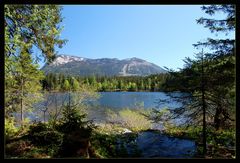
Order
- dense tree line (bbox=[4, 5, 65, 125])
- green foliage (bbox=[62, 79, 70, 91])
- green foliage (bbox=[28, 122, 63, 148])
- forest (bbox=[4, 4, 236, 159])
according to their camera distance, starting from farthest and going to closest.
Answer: green foliage (bbox=[62, 79, 70, 91]), dense tree line (bbox=[4, 5, 65, 125]), green foliage (bbox=[28, 122, 63, 148]), forest (bbox=[4, 4, 236, 159])

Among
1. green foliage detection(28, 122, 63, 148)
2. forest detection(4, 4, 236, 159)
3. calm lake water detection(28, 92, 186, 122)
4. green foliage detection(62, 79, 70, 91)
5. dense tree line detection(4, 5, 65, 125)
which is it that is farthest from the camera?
green foliage detection(62, 79, 70, 91)

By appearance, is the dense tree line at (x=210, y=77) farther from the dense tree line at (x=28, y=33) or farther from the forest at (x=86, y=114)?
the dense tree line at (x=28, y=33)

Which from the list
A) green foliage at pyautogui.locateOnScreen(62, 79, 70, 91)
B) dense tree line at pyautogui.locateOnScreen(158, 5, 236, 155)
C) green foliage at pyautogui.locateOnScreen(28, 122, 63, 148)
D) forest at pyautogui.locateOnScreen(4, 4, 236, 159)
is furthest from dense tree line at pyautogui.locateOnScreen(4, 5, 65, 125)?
green foliage at pyautogui.locateOnScreen(62, 79, 70, 91)

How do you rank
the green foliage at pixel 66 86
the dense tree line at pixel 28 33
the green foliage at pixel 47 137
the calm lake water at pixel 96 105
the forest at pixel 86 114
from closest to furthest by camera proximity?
1. the forest at pixel 86 114
2. the green foliage at pixel 47 137
3. the dense tree line at pixel 28 33
4. the calm lake water at pixel 96 105
5. the green foliage at pixel 66 86

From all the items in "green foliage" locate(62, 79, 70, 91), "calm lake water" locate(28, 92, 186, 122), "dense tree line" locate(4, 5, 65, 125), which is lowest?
"calm lake water" locate(28, 92, 186, 122)

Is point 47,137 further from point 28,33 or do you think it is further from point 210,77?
point 210,77

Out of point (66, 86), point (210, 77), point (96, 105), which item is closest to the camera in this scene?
point (210, 77)

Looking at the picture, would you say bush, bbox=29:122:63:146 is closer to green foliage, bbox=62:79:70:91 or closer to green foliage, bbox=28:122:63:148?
green foliage, bbox=28:122:63:148

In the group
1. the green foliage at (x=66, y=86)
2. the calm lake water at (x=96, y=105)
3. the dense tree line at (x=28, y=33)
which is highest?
the dense tree line at (x=28, y=33)

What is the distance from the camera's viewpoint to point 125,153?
268 inches

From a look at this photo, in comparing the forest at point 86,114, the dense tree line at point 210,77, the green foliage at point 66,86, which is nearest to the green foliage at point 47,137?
the forest at point 86,114

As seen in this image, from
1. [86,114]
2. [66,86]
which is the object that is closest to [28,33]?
[86,114]
